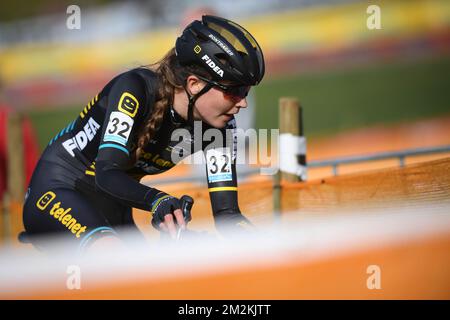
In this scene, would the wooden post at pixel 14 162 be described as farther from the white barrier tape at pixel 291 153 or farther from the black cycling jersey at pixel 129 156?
the black cycling jersey at pixel 129 156

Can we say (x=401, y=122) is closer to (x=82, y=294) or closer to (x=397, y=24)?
(x=397, y=24)

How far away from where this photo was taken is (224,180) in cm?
396

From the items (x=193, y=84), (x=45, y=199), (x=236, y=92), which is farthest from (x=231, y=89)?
(x=45, y=199)

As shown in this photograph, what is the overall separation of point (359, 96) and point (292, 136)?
12.6 m

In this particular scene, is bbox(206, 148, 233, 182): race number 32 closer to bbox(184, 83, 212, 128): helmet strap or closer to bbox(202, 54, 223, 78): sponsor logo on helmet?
bbox(184, 83, 212, 128): helmet strap

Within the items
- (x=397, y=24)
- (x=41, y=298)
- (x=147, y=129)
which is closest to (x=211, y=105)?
(x=147, y=129)

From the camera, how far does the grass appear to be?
53.8 ft

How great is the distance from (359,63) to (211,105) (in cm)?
1557

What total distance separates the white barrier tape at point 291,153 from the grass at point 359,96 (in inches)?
417

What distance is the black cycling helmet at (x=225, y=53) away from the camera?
140 inches

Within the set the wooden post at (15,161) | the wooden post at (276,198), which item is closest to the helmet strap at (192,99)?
the wooden post at (276,198)

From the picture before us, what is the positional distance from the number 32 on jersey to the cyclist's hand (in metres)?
0.47

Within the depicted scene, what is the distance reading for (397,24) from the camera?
16.7 metres

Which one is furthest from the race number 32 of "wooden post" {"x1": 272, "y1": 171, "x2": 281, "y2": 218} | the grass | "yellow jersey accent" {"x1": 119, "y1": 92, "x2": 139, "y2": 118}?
the grass
